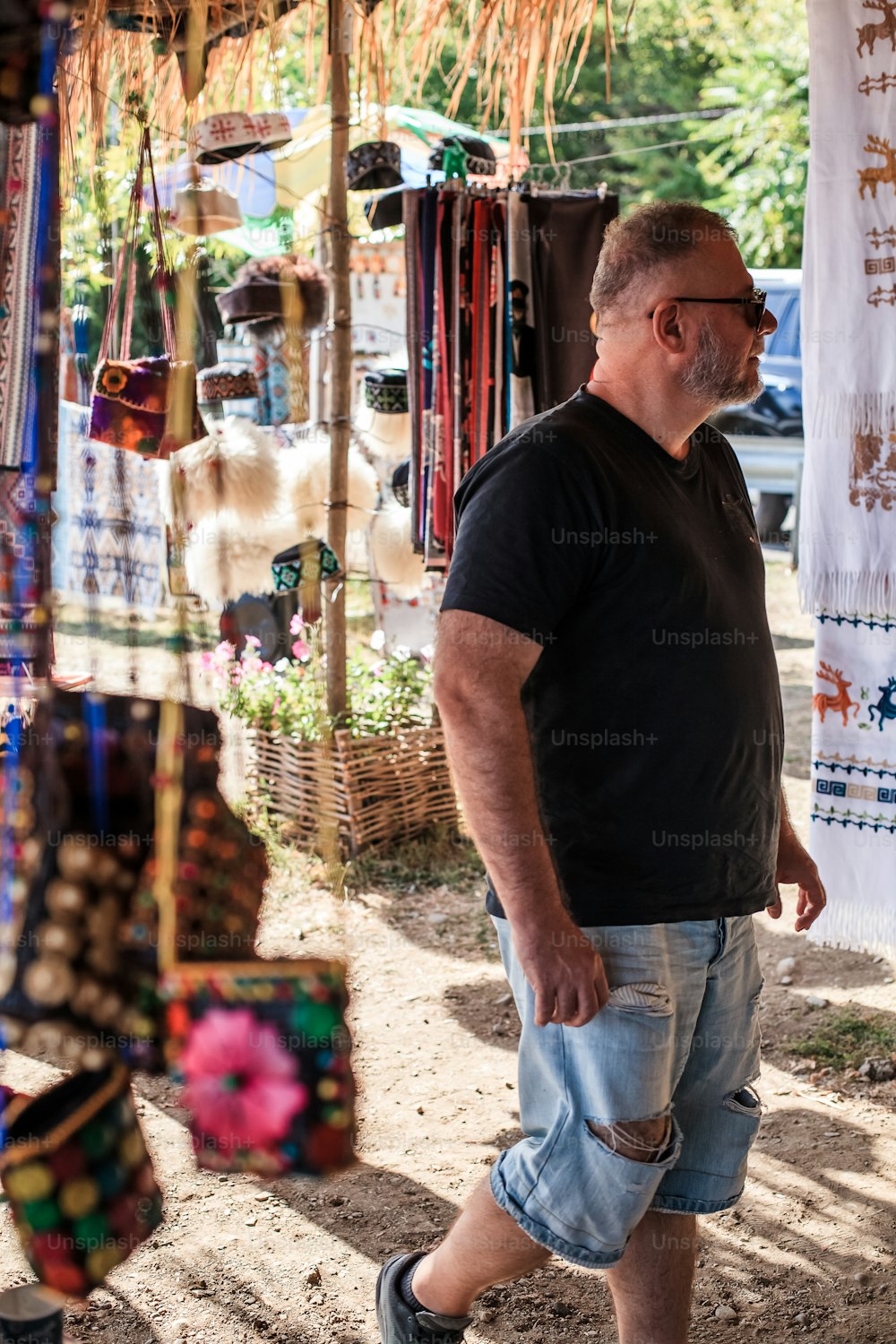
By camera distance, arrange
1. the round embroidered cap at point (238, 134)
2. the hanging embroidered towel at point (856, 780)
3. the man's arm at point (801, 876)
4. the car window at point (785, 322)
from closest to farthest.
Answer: the man's arm at point (801, 876) < the hanging embroidered towel at point (856, 780) < the round embroidered cap at point (238, 134) < the car window at point (785, 322)

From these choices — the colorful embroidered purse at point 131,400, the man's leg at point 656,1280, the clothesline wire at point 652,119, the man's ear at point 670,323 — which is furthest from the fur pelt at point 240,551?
the clothesline wire at point 652,119

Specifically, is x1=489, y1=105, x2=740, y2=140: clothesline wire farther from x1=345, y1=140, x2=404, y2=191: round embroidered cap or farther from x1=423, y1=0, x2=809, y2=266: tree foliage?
x1=345, y1=140, x2=404, y2=191: round embroidered cap

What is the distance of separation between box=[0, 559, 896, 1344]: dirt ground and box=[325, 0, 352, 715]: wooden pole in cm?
97

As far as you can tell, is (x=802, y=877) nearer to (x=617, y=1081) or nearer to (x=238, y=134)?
(x=617, y=1081)

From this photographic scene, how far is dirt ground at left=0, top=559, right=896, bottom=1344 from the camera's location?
2.16 metres

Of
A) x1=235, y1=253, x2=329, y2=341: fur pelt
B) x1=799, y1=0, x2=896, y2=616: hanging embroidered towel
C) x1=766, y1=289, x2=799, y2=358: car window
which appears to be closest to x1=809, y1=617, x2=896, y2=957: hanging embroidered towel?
x1=799, y1=0, x2=896, y2=616: hanging embroidered towel

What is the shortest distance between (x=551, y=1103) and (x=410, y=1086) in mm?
1423

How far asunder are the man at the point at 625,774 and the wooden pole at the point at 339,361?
7.65 ft

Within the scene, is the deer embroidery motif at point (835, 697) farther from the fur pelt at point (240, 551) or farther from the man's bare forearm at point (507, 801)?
the fur pelt at point (240, 551)

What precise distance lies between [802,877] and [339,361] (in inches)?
101

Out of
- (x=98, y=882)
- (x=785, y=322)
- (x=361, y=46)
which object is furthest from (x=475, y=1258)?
(x=785, y=322)

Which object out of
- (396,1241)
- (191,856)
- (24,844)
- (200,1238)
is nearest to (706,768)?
(191,856)

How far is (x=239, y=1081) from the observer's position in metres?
1.26

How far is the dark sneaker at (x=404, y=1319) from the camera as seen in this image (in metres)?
1.87
